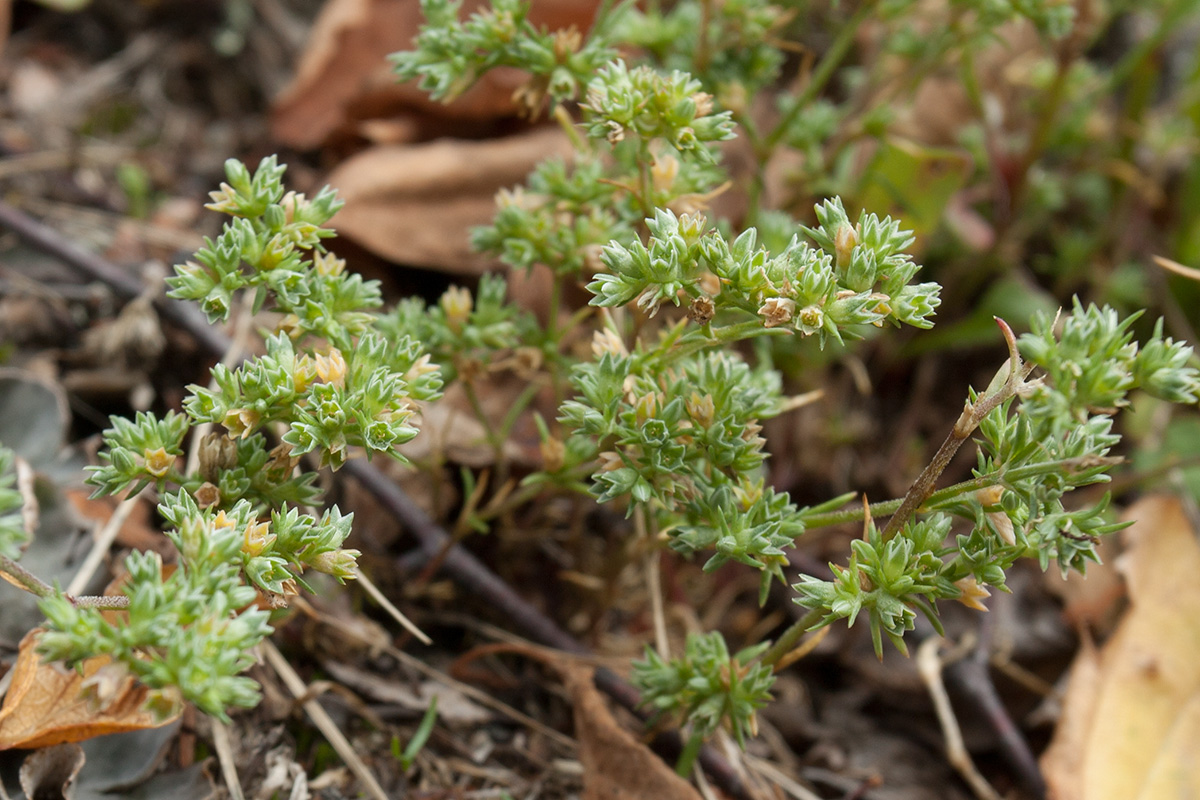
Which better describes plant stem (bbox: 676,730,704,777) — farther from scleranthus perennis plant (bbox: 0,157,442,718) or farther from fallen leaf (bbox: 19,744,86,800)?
fallen leaf (bbox: 19,744,86,800)

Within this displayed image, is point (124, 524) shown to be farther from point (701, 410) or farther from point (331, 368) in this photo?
point (701, 410)

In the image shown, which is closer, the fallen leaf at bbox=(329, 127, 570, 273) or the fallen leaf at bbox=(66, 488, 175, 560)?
the fallen leaf at bbox=(66, 488, 175, 560)

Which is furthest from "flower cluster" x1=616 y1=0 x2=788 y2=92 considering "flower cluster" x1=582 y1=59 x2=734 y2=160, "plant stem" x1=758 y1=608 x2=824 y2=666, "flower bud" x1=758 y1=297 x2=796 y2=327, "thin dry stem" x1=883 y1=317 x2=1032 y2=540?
"plant stem" x1=758 y1=608 x2=824 y2=666

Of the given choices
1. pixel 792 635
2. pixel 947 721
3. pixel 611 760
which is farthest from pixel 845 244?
pixel 947 721

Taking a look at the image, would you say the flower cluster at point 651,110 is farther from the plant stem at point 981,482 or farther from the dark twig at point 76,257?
the dark twig at point 76,257

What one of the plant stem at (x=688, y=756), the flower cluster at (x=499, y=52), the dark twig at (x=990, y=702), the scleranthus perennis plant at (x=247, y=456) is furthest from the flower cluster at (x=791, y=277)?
the dark twig at (x=990, y=702)

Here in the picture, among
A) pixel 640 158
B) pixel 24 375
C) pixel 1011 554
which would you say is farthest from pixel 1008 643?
pixel 24 375
